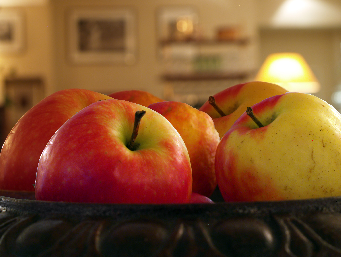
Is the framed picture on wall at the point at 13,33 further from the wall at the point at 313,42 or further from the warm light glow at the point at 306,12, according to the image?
the warm light glow at the point at 306,12

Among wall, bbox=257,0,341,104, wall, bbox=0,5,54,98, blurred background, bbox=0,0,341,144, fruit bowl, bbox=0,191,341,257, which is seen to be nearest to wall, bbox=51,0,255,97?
blurred background, bbox=0,0,341,144

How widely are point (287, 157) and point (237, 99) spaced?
25 cm

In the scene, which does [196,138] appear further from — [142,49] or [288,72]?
[142,49]

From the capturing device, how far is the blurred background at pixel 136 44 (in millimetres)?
5277

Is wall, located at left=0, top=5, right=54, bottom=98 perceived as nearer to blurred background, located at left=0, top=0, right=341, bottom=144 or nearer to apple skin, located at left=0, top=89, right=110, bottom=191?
blurred background, located at left=0, top=0, right=341, bottom=144

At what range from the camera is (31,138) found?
43 cm

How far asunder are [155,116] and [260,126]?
113 millimetres

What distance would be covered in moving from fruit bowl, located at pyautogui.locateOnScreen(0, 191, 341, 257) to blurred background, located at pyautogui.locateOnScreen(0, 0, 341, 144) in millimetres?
4972

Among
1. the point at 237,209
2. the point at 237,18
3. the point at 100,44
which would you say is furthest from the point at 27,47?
the point at 237,209

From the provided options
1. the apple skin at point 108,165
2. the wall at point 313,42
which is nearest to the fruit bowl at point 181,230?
the apple skin at point 108,165

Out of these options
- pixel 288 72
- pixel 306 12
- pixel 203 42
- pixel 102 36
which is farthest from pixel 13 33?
pixel 306 12

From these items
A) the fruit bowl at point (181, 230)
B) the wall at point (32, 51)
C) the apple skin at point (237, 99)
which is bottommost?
the fruit bowl at point (181, 230)

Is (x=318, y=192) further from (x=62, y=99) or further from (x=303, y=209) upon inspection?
(x=62, y=99)

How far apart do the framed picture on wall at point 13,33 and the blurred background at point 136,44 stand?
1 cm
